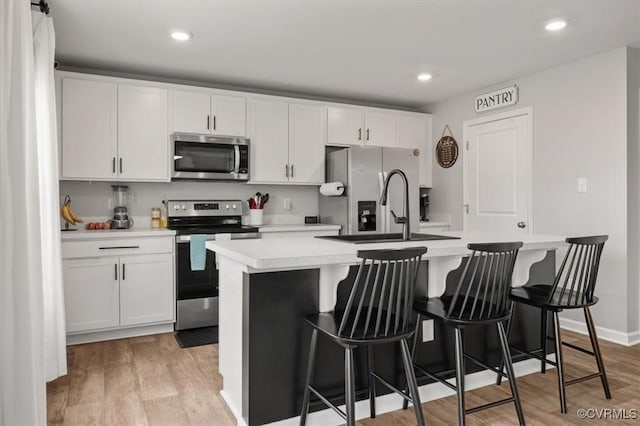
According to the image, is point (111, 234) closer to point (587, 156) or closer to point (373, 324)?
point (373, 324)

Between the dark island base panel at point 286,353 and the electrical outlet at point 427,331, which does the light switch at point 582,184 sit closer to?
the electrical outlet at point 427,331

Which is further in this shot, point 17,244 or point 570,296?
point 570,296

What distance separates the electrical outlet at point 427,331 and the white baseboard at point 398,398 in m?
0.27

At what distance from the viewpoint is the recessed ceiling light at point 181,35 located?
3.25m

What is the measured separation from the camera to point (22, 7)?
1420 millimetres

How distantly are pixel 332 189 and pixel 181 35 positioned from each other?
2049mm

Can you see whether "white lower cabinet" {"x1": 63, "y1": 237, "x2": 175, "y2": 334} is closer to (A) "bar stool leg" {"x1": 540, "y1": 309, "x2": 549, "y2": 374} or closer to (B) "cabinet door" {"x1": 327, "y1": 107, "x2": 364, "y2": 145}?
(B) "cabinet door" {"x1": 327, "y1": 107, "x2": 364, "y2": 145}

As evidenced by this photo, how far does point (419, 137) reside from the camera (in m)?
5.49

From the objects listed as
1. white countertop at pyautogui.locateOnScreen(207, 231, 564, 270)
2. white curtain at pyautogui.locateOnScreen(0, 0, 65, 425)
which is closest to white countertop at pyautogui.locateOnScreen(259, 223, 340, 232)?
white countertop at pyautogui.locateOnScreen(207, 231, 564, 270)

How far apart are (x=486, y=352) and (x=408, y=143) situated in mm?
3118

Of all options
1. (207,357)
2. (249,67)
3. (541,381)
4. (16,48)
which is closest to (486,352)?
(541,381)

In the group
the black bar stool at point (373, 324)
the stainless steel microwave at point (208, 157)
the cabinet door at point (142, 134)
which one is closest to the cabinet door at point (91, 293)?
the cabinet door at point (142, 134)

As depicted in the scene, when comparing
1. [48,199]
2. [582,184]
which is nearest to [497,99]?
[582,184]

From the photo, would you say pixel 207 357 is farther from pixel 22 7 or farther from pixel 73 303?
pixel 22 7
